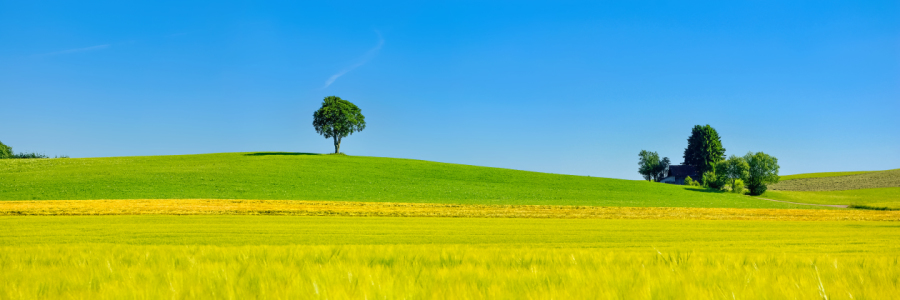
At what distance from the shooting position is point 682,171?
108m

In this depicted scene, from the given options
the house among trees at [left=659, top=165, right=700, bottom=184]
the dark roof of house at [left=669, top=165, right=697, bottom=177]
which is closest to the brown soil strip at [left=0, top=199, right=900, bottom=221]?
the house among trees at [left=659, top=165, right=700, bottom=184]

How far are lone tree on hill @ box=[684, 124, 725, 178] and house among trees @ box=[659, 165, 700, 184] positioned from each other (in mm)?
1959

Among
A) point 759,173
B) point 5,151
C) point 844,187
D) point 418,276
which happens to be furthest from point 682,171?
point 5,151

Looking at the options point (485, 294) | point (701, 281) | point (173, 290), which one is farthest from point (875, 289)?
point (173, 290)

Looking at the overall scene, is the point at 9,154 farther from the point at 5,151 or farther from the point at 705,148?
the point at 705,148

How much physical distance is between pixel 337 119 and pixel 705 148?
251ft

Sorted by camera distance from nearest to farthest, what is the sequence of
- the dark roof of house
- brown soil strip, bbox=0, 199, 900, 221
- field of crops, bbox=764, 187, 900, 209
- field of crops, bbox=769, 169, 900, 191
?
brown soil strip, bbox=0, 199, 900, 221 < field of crops, bbox=764, 187, 900, 209 < field of crops, bbox=769, 169, 900, 191 < the dark roof of house

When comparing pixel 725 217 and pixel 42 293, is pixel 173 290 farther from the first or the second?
pixel 725 217

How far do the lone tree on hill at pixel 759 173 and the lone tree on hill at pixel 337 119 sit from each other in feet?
206

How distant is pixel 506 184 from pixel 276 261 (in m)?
49.9

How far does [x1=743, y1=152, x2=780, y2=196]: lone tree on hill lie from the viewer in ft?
240

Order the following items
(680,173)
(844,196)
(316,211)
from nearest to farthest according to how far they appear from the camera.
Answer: (316,211)
(844,196)
(680,173)

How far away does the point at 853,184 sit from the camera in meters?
86.9

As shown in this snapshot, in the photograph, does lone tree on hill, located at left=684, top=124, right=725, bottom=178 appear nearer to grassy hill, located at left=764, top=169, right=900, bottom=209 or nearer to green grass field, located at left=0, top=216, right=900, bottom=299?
grassy hill, located at left=764, top=169, right=900, bottom=209
